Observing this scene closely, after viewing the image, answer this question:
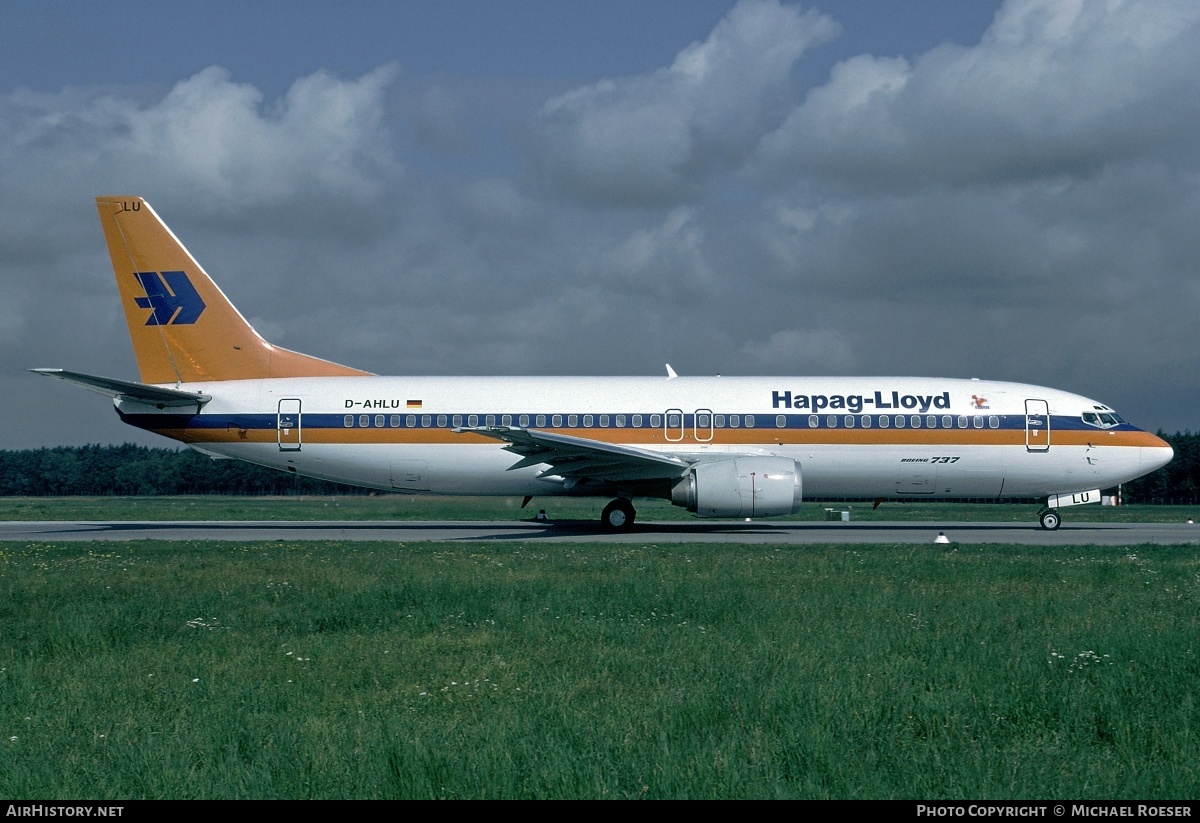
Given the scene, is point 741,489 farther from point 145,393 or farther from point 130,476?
point 130,476

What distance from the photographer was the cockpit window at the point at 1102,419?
26000 millimetres

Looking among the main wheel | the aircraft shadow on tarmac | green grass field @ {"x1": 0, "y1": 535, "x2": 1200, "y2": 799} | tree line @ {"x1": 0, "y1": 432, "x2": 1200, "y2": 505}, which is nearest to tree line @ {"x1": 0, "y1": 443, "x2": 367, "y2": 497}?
tree line @ {"x1": 0, "y1": 432, "x2": 1200, "y2": 505}

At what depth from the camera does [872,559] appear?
55.2ft

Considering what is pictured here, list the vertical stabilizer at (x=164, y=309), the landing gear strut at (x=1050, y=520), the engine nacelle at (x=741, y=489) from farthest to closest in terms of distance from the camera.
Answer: the landing gear strut at (x=1050, y=520) → the vertical stabilizer at (x=164, y=309) → the engine nacelle at (x=741, y=489)

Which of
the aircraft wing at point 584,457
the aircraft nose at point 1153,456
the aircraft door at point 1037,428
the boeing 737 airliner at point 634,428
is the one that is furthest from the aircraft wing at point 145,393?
the aircraft nose at point 1153,456

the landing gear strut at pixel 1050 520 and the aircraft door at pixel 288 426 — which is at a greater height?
the aircraft door at pixel 288 426

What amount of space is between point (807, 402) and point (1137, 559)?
32.1ft

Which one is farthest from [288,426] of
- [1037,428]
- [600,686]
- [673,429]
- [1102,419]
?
[1102,419]

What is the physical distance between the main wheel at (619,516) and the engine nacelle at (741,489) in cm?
252

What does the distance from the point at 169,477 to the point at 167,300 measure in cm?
6762

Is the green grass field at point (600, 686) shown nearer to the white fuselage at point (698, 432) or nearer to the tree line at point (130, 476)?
the white fuselage at point (698, 432)

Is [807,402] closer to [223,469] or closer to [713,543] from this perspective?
[713,543]
